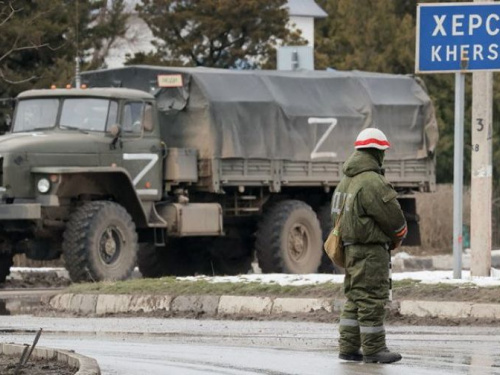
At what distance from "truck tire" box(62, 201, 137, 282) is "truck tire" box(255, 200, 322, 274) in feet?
10.3

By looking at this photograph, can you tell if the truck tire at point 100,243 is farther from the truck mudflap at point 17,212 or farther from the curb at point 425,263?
the curb at point 425,263

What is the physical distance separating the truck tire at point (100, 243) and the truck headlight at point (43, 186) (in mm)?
524

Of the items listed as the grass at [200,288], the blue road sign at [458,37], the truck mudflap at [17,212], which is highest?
the blue road sign at [458,37]

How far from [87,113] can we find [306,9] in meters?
42.8

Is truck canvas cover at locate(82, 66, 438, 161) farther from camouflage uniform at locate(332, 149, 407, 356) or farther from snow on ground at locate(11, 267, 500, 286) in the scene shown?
camouflage uniform at locate(332, 149, 407, 356)

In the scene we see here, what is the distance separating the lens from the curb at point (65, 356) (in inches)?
380

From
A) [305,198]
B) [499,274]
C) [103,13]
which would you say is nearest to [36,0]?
[103,13]

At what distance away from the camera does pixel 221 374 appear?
999 cm

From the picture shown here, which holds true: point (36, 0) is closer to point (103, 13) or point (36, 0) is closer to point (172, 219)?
point (103, 13)

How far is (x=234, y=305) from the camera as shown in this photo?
53.6 feet

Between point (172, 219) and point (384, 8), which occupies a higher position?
point (384, 8)

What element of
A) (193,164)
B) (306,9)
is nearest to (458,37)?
(193,164)

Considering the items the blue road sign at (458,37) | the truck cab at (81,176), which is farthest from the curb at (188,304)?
the truck cab at (81,176)

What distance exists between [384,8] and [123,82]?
73.4ft
